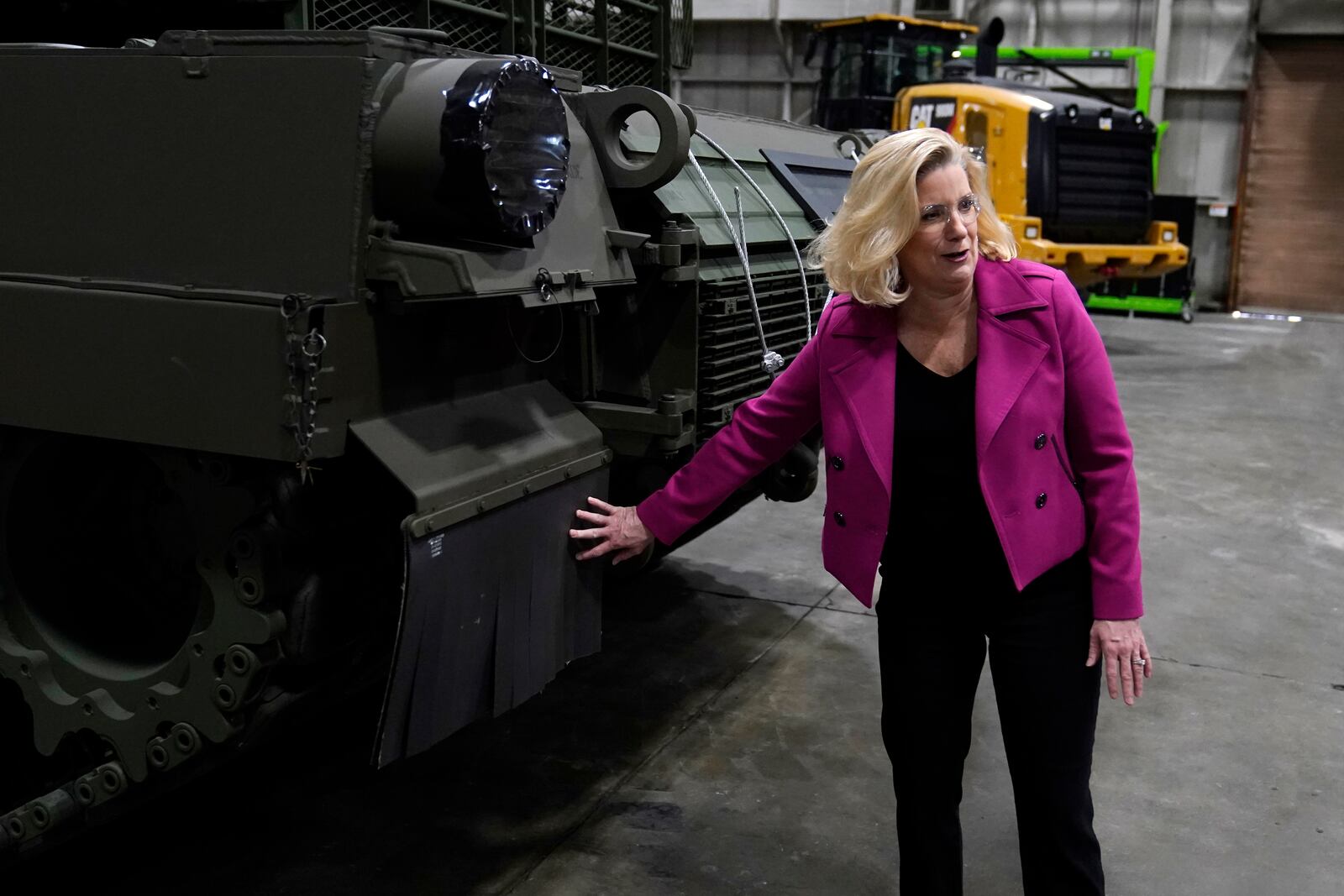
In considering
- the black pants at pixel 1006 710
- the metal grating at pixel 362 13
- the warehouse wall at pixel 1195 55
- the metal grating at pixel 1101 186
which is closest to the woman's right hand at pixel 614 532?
the black pants at pixel 1006 710

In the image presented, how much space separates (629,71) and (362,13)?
1158 millimetres

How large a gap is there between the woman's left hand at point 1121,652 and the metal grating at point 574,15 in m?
2.06

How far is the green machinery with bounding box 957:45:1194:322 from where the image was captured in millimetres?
13000

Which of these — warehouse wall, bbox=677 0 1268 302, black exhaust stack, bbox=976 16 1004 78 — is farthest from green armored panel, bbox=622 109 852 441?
warehouse wall, bbox=677 0 1268 302

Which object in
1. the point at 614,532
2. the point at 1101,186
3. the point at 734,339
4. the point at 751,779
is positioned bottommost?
the point at 751,779

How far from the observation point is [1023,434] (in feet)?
6.41

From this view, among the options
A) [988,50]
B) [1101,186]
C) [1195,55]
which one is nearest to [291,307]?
[1101,186]

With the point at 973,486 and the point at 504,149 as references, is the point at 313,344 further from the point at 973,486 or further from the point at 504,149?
the point at 973,486

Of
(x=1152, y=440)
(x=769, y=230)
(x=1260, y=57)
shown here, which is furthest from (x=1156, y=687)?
(x=1260, y=57)

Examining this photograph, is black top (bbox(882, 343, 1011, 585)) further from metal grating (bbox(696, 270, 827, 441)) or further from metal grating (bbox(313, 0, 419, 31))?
metal grating (bbox(313, 0, 419, 31))

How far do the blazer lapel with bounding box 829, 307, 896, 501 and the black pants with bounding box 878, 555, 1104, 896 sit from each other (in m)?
0.26

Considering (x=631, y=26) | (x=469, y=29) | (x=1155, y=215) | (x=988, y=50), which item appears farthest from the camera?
(x=1155, y=215)

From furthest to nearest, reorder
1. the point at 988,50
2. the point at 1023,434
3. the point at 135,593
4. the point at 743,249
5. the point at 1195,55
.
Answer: the point at 1195,55 < the point at 988,50 < the point at 743,249 < the point at 135,593 < the point at 1023,434

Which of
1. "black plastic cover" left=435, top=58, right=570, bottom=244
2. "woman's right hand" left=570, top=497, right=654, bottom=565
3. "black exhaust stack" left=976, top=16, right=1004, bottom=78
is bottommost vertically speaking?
"woman's right hand" left=570, top=497, right=654, bottom=565
